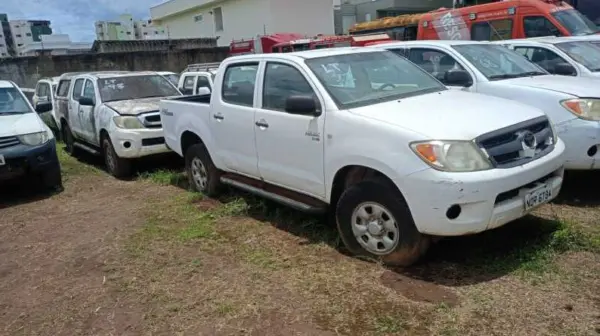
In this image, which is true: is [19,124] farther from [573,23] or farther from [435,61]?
[573,23]

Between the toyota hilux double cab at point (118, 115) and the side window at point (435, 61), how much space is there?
4.00m

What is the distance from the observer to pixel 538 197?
145 inches

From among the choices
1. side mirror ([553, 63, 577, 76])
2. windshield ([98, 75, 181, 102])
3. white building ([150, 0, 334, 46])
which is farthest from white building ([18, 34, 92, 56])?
side mirror ([553, 63, 577, 76])

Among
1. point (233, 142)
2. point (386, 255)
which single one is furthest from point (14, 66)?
point (386, 255)

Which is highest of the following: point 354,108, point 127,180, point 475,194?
point 354,108

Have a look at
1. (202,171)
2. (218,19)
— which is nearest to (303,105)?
(202,171)

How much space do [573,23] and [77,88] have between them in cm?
1065

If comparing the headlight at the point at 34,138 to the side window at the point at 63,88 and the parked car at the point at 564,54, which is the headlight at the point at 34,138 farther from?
the parked car at the point at 564,54

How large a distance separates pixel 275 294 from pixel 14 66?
1662 centimetres

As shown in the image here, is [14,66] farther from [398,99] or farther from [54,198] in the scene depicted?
[398,99]

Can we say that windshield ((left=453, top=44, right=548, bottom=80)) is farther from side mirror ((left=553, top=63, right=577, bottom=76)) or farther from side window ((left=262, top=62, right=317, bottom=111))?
side window ((left=262, top=62, right=317, bottom=111))

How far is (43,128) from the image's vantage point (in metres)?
6.97

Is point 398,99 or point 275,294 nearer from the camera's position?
point 275,294

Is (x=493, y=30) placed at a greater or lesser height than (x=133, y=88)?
greater
